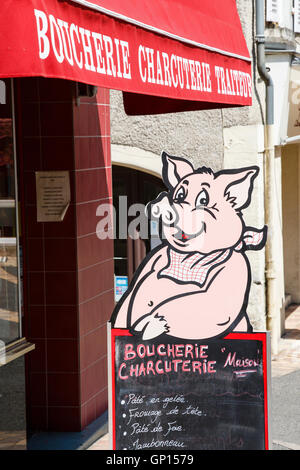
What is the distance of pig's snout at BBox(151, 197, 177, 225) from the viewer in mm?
4348

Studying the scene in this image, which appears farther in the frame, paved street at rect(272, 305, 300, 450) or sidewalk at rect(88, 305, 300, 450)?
paved street at rect(272, 305, 300, 450)

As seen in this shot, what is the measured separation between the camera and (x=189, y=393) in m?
4.40

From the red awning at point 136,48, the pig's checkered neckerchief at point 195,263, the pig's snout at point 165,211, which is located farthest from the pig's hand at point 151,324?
the red awning at point 136,48

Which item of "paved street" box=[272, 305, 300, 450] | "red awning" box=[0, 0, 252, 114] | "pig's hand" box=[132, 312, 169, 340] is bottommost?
"paved street" box=[272, 305, 300, 450]

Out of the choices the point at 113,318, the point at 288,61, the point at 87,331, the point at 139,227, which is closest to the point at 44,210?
the point at 87,331

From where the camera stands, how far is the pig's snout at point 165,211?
14.3ft

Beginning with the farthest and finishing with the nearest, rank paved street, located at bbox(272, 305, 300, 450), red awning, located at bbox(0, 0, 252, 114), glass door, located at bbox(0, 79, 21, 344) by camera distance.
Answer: paved street, located at bbox(272, 305, 300, 450) < glass door, located at bbox(0, 79, 21, 344) < red awning, located at bbox(0, 0, 252, 114)

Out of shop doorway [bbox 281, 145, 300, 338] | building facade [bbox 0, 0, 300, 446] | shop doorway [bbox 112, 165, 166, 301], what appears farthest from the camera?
shop doorway [bbox 281, 145, 300, 338]

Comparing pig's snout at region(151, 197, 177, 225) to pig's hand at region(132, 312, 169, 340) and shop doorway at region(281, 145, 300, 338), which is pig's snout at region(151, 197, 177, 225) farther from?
shop doorway at region(281, 145, 300, 338)

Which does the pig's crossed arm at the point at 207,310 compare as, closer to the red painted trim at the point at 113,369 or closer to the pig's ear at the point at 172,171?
the red painted trim at the point at 113,369

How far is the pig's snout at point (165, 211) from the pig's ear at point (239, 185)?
31 cm

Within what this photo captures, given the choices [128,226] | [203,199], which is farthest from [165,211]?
[128,226]

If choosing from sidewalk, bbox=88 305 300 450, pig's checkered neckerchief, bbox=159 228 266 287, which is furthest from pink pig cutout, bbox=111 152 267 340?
sidewalk, bbox=88 305 300 450

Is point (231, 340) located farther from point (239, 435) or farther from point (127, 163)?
point (127, 163)
